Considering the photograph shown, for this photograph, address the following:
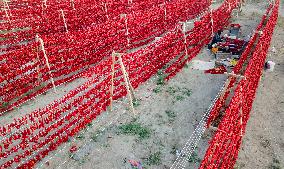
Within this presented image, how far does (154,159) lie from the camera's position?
401 inches

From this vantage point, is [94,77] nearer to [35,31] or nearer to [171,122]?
[171,122]

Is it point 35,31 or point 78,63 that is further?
point 35,31

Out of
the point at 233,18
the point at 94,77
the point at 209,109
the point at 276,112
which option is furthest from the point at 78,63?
the point at 233,18

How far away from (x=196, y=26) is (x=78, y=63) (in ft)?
27.0

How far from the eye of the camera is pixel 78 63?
16203 millimetres

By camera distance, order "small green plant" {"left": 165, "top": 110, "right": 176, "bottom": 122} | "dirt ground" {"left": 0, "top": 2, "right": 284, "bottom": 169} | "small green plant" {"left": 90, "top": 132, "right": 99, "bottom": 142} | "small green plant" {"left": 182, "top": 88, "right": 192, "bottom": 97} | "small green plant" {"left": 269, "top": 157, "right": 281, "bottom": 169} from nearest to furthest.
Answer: "small green plant" {"left": 269, "top": 157, "right": 281, "bottom": 169} < "dirt ground" {"left": 0, "top": 2, "right": 284, "bottom": 169} < "small green plant" {"left": 90, "top": 132, "right": 99, "bottom": 142} < "small green plant" {"left": 165, "top": 110, "right": 176, "bottom": 122} < "small green plant" {"left": 182, "top": 88, "right": 192, "bottom": 97}

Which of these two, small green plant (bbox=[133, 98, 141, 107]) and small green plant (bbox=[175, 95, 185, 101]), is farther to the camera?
small green plant (bbox=[175, 95, 185, 101])

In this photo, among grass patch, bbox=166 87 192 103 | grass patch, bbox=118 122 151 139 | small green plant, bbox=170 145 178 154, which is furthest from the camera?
grass patch, bbox=166 87 192 103

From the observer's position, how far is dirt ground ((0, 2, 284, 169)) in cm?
1021

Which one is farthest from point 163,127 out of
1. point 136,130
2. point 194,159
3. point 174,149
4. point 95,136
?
point 95,136

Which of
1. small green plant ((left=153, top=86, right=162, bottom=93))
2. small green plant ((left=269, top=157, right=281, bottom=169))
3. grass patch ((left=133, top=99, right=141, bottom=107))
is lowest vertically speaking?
small green plant ((left=269, top=157, right=281, bottom=169))

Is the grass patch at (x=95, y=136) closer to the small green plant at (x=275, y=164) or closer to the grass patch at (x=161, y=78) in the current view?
the grass patch at (x=161, y=78)

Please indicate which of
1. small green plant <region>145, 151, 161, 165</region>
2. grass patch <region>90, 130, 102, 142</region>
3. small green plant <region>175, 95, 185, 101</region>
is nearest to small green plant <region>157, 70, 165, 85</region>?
small green plant <region>175, 95, 185, 101</region>

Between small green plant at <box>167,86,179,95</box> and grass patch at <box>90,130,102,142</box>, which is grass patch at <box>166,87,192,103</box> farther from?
grass patch at <box>90,130,102,142</box>
